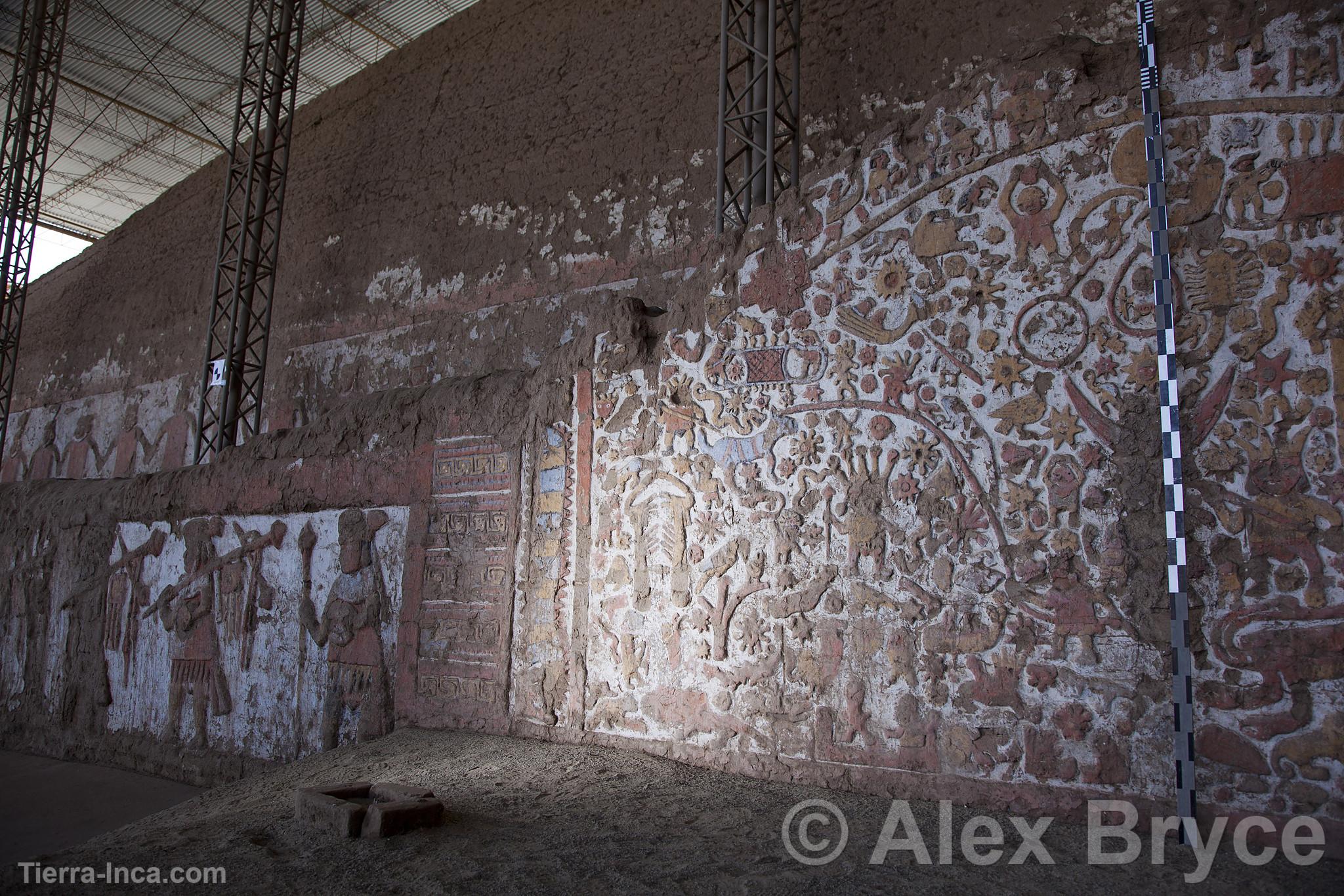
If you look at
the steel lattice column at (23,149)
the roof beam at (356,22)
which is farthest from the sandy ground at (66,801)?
the roof beam at (356,22)

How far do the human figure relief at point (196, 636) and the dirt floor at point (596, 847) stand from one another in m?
2.83

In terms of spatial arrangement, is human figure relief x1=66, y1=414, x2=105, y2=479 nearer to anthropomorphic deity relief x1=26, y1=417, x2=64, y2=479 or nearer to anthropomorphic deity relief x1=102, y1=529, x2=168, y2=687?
anthropomorphic deity relief x1=26, y1=417, x2=64, y2=479

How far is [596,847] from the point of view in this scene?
136 inches

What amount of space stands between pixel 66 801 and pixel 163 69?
1186 centimetres

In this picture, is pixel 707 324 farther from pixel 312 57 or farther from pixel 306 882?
pixel 312 57

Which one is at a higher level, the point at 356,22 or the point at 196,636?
the point at 356,22

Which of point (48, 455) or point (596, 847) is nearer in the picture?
point (596, 847)

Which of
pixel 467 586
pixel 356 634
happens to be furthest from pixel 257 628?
pixel 467 586

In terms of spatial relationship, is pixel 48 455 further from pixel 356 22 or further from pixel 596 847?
pixel 596 847

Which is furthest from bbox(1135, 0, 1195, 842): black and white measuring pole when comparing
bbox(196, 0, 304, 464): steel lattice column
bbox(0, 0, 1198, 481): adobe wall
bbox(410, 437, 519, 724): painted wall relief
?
bbox(196, 0, 304, 464): steel lattice column

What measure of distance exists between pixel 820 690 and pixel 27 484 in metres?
9.10

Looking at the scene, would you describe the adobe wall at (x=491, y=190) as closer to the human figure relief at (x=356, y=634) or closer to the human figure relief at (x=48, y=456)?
the human figure relief at (x=48, y=456)

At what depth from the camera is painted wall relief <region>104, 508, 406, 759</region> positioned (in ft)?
20.7

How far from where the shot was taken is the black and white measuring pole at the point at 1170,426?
330 centimetres
